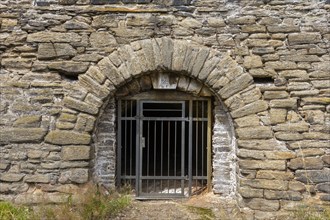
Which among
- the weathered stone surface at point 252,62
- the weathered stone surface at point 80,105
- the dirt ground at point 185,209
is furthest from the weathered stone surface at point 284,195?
the weathered stone surface at point 80,105

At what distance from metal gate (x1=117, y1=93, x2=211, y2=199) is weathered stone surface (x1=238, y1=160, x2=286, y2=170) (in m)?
0.71

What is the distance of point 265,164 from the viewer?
4.67 m

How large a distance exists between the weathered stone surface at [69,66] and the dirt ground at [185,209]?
76.4 inches

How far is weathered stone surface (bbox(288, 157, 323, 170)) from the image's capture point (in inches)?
183

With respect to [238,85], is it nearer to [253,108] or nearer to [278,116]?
[253,108]

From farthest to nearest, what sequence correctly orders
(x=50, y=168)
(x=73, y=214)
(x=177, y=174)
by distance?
(x=177, y=174) → (x=50, y=168) → (x=73, y=214)

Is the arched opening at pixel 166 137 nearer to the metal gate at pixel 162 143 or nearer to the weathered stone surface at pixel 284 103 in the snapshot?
the metal gate at pixel 162 143

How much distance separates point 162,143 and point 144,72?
115cm

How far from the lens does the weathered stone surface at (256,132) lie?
4.68m

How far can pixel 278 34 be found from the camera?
4.75 metres

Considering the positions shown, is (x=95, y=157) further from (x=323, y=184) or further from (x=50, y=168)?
(x=323, y=184)

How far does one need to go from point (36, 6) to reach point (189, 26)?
2015 millimetres

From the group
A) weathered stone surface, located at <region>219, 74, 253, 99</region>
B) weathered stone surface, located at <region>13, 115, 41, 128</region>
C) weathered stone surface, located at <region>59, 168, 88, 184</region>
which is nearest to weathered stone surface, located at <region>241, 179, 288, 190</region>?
weathered stone surface, located at <region>219, 74, 253, 99</region>

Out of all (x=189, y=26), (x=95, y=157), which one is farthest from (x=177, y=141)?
(x=189, y=26)
